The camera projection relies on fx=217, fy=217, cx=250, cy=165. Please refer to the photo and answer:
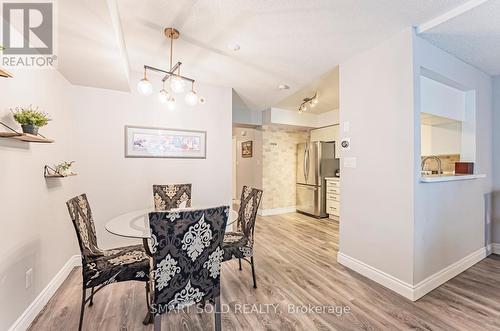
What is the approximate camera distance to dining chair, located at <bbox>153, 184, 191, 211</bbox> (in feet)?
8.53

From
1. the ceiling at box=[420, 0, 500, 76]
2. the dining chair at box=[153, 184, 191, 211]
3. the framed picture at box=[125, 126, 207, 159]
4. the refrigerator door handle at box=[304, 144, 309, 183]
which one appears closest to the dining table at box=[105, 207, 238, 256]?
the dining chair at box=[153, 184, 191, 211]

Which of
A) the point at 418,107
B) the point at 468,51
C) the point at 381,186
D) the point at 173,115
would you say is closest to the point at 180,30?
the point at 173,115

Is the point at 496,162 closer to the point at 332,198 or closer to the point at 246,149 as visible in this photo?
the point at 332,198

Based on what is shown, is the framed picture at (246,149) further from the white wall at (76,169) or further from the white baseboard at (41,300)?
the white baseboard at (41,300)

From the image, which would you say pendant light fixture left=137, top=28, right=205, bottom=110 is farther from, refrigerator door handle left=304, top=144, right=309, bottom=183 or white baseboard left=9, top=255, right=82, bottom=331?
refrigerator door handle left=304, top=144, right=309, bottom=183

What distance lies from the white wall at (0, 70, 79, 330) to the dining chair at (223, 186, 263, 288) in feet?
4.97

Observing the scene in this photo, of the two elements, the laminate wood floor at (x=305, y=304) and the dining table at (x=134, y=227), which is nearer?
the dining table at (x=134, y=227)

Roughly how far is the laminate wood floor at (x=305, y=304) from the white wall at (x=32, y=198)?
1.13 ft

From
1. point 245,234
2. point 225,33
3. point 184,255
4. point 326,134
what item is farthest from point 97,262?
point 326,134

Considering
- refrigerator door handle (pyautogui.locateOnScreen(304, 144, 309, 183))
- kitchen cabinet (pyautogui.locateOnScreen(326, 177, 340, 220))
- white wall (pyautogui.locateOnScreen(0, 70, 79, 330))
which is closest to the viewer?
white wall (pyautogui.locateOnScreen(0, 70, 79, 330))

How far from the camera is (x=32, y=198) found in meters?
1.79

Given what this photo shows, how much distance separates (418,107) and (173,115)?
2865mm

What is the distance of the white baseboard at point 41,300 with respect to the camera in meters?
1.56

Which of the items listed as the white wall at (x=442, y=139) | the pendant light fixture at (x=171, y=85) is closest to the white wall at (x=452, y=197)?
the white wall at (x=442, y=139)
